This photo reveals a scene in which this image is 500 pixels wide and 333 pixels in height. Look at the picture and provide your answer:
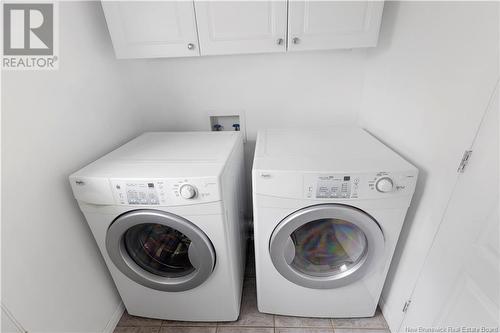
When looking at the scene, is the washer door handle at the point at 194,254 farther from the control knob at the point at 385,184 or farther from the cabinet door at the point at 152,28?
the cabinet door at the point at 152,28

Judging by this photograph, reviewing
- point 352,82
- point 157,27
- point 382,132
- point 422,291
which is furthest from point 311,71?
point 422,291

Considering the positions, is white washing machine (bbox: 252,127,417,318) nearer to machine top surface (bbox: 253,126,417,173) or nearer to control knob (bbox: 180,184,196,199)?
machine top surface (bbox: 253,126,417,173)

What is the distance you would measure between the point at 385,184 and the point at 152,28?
1.32 meters

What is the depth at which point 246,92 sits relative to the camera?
1.55 meters

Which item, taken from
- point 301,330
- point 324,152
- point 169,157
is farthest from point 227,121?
point 301,330

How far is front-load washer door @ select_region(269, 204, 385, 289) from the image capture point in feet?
3.26

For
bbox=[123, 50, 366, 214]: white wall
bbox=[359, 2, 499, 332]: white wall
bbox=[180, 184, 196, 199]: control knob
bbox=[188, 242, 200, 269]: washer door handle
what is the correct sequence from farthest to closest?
bbox=[123, 50, 366, 214]: white wall → bbox=[188, 242, 200, 269]: washer door handle → bbox=[180, 184, 196, 199]: control knob → bbox=[359, 2, 499, 332]: white wall

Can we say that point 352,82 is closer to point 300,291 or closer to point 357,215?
point 357,215

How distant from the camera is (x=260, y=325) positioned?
1323 millimetres

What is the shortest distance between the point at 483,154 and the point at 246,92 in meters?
1.23

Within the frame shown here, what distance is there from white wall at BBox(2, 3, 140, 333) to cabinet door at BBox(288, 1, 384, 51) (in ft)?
3.50

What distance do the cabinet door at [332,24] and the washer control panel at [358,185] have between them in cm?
70

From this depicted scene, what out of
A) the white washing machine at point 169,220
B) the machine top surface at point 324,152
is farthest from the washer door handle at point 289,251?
the machine top surface at point 324,152

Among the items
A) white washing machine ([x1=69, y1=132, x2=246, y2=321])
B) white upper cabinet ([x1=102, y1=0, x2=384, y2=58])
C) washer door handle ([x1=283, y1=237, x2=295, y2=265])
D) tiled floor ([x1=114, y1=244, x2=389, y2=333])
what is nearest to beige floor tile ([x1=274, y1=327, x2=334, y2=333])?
tiled floor ([x1=114, y1=244, x2=389, y2=333])
